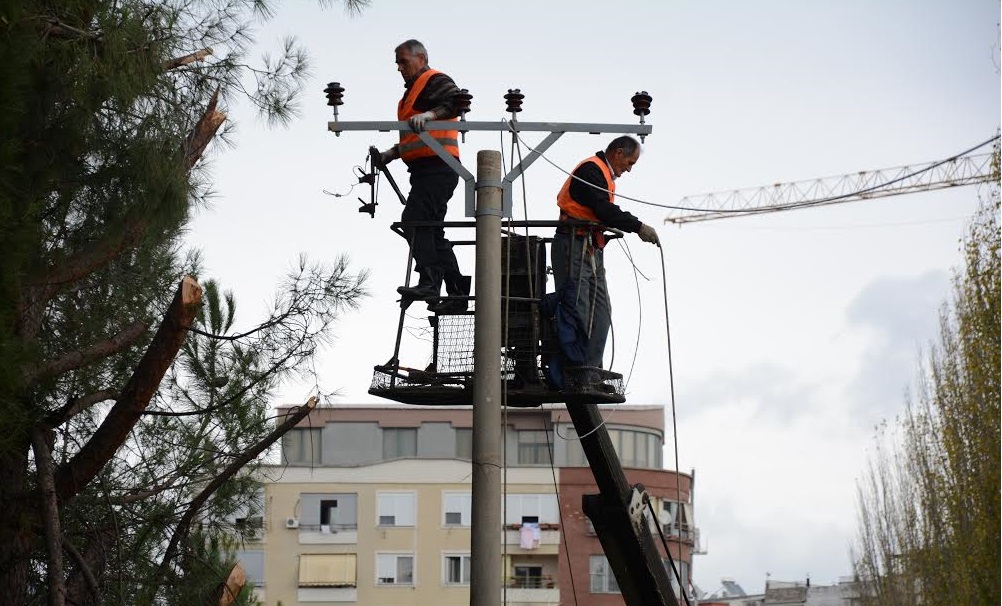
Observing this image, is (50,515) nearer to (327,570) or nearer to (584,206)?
(584,206)

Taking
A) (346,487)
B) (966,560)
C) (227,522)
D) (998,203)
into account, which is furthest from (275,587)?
(227,522)

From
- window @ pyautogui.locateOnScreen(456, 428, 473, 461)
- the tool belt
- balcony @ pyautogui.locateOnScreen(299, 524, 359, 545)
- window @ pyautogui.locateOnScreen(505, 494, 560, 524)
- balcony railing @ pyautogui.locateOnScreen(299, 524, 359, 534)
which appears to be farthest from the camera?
window @ pyautogui.locateOnScreen(456, 428, 473, 461)

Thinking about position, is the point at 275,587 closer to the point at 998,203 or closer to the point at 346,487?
the point at 346,487

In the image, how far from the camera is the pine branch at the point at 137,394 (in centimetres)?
895

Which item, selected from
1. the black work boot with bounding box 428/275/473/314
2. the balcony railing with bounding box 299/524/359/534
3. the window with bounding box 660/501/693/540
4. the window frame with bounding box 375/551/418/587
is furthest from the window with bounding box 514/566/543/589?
the black work boot with bounding box 428/275/473/314

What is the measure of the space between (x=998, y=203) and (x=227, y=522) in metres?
19.6

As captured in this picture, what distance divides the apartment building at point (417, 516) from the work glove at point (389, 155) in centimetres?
4403

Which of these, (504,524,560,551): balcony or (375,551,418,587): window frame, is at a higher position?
(504,524,560,551): balcony

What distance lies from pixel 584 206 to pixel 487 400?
88.7 inches

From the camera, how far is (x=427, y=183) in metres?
9.52

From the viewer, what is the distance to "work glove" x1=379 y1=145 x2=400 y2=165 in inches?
374

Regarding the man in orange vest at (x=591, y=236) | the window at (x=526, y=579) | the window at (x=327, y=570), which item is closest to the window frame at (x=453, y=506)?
the window at (x=526, y=579)

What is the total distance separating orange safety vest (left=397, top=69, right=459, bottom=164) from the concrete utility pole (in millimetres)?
1122

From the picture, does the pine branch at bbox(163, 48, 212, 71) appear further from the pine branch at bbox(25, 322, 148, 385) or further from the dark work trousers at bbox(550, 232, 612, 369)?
the dark work trousers at bbox(550, 232, 612, 369)
